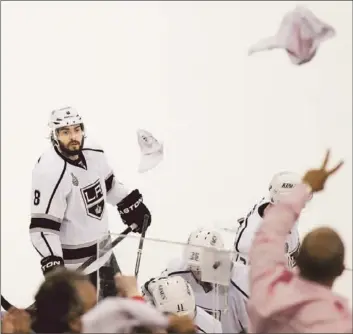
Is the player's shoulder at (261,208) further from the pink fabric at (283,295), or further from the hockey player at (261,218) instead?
the pink fabric at (283,295)

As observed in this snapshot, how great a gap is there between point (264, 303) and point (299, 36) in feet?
4.27

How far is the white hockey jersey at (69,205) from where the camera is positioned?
70.7 inches

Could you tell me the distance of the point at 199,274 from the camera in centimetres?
154

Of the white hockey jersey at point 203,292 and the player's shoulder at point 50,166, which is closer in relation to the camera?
the white hockey jersey at point 203,292

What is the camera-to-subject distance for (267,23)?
2328mm

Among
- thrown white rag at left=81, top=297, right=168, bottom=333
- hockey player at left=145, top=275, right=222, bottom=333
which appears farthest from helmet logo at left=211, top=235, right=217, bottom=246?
thrown white rag at left=81, top=297, right=168, bottom=333

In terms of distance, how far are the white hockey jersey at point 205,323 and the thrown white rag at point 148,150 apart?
32.2 inches

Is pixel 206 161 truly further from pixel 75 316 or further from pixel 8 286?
pixel 75 316

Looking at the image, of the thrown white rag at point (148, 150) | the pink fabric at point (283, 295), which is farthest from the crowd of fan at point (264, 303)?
the thrown white rag at point (148, 150)

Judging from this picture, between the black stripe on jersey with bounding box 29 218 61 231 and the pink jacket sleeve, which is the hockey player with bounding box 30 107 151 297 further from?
the pink jacket sleeve

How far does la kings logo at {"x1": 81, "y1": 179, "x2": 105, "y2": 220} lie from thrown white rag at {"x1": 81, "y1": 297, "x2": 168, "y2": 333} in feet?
2.59

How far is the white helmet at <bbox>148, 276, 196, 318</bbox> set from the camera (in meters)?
1.57

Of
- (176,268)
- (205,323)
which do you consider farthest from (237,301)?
(176,268)

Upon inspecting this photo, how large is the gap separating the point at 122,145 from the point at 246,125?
365 millimetres
